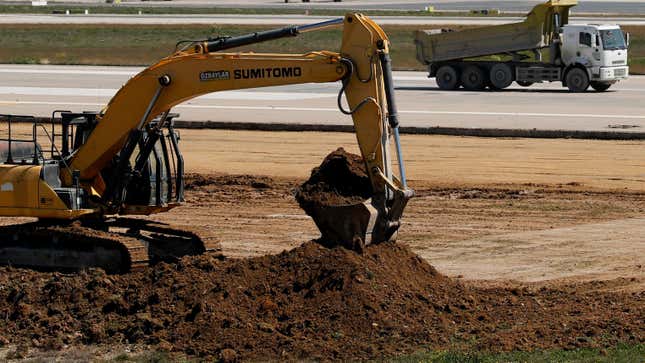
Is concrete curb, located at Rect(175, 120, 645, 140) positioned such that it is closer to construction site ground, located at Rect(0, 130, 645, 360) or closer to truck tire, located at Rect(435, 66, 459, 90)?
construction site ground, located at Rect(0, 130, 645, 360)

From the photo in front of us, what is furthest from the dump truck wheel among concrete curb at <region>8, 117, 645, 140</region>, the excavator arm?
the excavator arm

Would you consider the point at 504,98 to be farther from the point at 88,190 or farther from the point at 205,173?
the point at 88,190

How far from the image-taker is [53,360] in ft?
42.4

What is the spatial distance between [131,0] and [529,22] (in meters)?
73.6

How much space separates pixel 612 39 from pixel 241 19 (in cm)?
4139

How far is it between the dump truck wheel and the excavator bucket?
27.1 m

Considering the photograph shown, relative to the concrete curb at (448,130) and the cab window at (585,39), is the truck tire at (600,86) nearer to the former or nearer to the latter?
the cab window at (585,39)

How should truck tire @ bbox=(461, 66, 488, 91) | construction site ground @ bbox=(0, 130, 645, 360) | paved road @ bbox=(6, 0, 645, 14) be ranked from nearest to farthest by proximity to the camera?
construction site ground @ bbox=(0, 130, 645, 360) → truck tire @ bbox=(461, 66, 488, 91) → paved road @ bbox=(6, 0, 645, 14)

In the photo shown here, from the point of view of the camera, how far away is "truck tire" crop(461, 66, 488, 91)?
42.3 metres

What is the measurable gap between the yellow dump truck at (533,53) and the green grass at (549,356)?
29305mm

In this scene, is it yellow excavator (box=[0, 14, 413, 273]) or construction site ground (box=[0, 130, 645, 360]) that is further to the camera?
yellow excavator (box=[0, 14, 413, 273])

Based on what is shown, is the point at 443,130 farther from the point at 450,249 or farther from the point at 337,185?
the point at 337,185

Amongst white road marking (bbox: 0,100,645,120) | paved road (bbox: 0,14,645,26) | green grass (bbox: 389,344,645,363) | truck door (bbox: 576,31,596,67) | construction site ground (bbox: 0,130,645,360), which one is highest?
paved road (bbox: 0,14,645,26)

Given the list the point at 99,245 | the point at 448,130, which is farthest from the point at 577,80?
the point at 99,245
